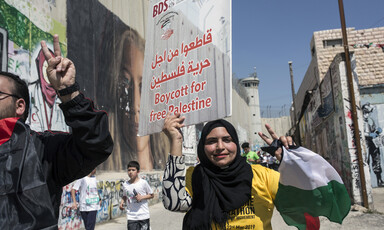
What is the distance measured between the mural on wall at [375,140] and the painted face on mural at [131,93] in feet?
28.8

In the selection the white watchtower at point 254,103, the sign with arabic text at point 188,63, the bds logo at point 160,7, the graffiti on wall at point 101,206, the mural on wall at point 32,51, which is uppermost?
the white watchtower at point 254,103

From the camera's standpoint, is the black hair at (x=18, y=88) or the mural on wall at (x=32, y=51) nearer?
the black hair at (x=18, y=88)

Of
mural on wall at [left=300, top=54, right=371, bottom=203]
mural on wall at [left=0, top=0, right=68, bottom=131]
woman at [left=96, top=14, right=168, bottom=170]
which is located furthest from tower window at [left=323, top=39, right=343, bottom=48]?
mural on wall at [left=0, top=0, right=68, bottom=131]

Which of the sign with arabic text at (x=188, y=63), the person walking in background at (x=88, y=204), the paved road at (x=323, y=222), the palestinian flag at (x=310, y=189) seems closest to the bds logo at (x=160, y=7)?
the sign with arabic text at (x=188, y=63)

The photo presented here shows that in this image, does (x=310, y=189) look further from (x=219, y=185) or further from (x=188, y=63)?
(x=188, y=63)

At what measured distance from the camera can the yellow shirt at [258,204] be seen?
2.25m

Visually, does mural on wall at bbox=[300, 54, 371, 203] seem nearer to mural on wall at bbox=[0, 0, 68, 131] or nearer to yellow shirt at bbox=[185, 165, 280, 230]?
mural on wall at bbox=[0, 0, 68, 131]

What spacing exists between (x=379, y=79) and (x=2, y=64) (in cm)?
1379

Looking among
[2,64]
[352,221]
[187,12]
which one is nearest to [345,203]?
[187,12]

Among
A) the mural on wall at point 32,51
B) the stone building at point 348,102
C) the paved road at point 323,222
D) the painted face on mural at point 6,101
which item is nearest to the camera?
the painted face on mural at point 6,101

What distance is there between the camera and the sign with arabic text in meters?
2.54

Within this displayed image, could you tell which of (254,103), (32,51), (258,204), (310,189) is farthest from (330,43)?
(254,103)

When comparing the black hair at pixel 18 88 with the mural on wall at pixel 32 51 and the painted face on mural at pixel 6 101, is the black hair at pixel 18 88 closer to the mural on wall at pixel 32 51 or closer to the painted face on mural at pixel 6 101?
the painted face on mural at pixel 6 101

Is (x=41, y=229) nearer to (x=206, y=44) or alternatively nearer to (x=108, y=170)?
(x=206, y=44)
